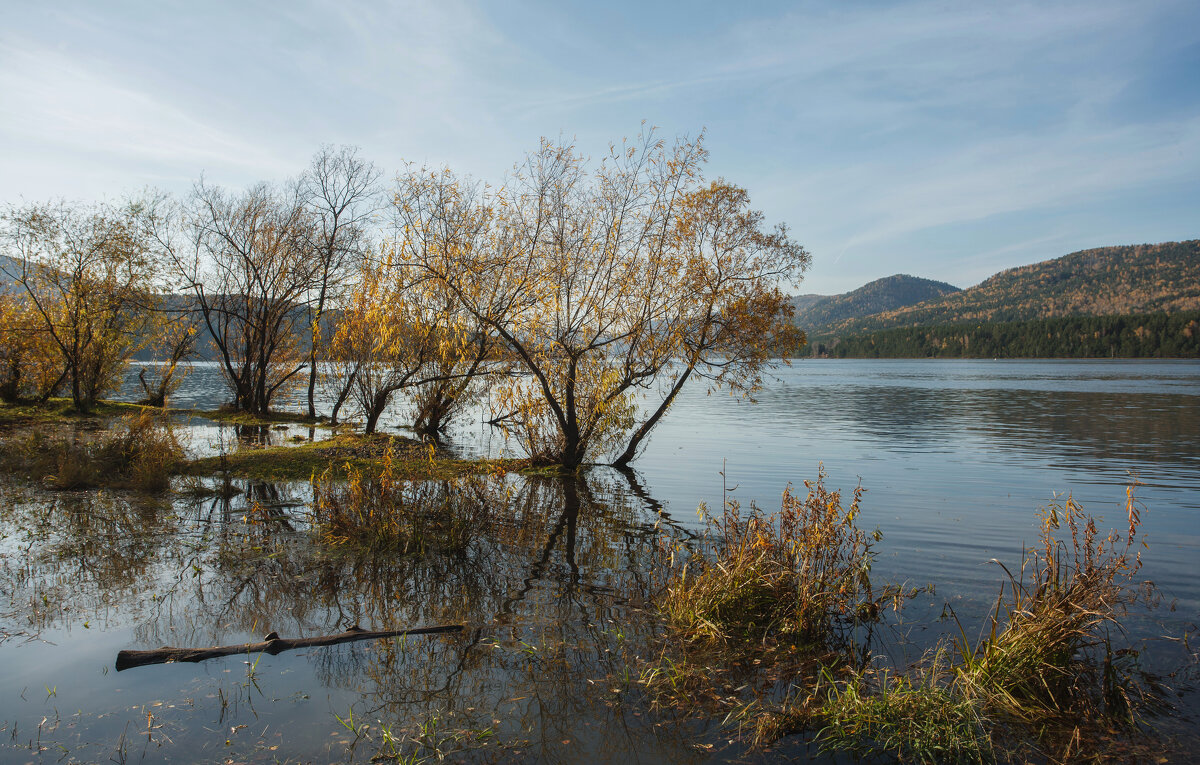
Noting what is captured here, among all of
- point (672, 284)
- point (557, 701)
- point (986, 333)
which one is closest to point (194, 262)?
point (672, 284)

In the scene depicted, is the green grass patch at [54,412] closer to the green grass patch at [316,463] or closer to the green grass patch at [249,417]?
the green grass patch at [249,417]

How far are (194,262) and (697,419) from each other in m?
29.2

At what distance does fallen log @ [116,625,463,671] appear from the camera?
653 centimetres

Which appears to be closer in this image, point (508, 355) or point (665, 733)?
point (665, 733)

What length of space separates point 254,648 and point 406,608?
1865mm

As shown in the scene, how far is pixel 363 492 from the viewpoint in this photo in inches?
459

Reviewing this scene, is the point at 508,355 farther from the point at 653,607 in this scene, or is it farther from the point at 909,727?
the point at 909,727

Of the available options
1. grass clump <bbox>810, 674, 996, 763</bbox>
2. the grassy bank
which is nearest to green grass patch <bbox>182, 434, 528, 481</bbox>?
the grassy bank

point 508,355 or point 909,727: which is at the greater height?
point 508,355

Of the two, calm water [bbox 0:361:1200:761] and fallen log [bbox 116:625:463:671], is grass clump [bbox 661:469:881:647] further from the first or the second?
fallen log [bbox 116:625:463:671]

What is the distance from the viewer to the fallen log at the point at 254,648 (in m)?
6.53

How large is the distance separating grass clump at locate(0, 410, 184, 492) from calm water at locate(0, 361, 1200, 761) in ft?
3.05

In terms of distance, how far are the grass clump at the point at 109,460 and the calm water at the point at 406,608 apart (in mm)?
928

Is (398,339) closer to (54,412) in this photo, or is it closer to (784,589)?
(784,589)
